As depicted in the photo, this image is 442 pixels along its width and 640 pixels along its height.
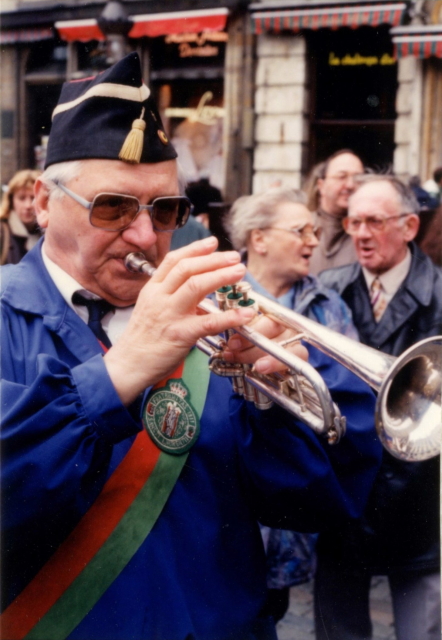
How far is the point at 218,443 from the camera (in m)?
1.96

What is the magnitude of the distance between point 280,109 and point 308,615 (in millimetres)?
7610

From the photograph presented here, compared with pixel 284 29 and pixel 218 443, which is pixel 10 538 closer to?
pixel 218 443

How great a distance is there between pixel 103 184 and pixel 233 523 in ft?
3.04

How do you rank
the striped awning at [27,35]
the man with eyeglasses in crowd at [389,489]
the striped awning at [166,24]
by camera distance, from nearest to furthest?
the man with eyeglasses in crowd at [389,489] → the striped awning at [166,24] → the striped awning at [27,35]

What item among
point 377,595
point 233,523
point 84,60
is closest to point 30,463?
point 233,523

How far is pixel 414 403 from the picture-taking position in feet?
6.27

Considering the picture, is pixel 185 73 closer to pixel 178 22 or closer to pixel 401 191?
pixel 178 22

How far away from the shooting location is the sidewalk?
4.15 meters

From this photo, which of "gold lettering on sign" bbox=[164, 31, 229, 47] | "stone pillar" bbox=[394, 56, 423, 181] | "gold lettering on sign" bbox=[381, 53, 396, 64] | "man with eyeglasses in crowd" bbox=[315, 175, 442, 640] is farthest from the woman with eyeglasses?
"gold lettering on sign" bbox=[164, 31, 229, 47]

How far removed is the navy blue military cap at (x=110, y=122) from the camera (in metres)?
2.01

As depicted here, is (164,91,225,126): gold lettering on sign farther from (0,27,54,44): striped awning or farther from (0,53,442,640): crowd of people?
(0,53,442,640): crowd of people

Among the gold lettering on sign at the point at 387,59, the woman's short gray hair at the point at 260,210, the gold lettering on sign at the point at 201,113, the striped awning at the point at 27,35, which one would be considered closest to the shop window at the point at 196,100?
the gold lettering on sign at the point at 201,113

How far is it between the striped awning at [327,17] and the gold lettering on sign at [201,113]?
135 centimetres

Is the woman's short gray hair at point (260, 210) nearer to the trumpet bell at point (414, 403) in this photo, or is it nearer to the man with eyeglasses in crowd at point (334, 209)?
the man with eyeglasses in crowd at point (334, 209)
